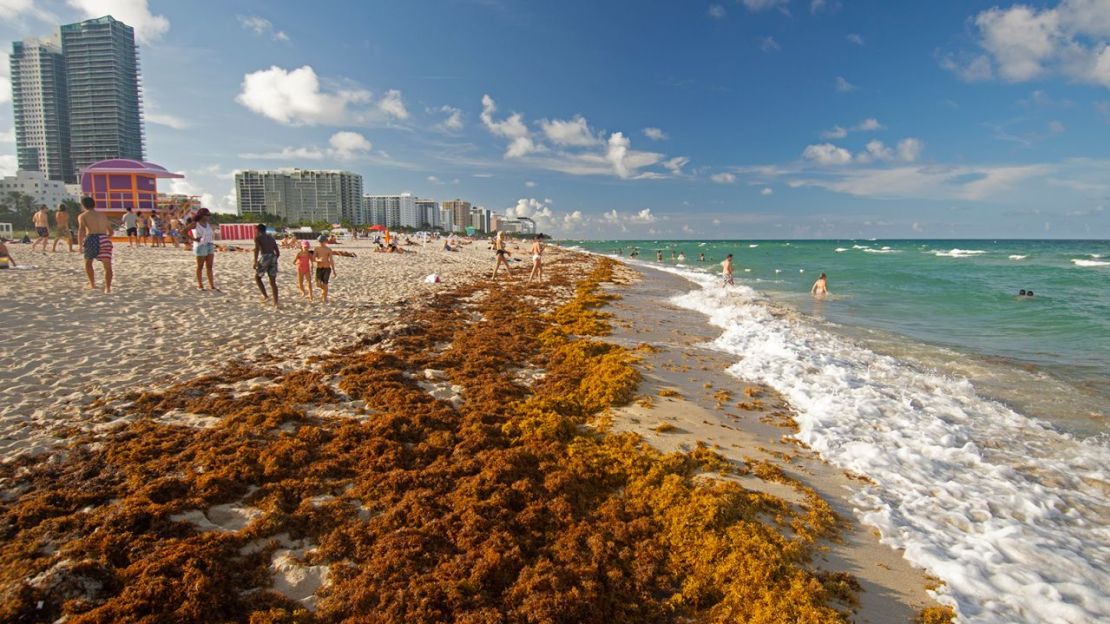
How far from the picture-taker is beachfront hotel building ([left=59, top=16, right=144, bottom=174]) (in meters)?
115

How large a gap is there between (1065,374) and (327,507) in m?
11.7

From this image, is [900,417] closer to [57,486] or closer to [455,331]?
[455,331]

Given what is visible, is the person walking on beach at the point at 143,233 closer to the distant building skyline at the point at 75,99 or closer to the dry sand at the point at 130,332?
the dry sand at the point at 130,332

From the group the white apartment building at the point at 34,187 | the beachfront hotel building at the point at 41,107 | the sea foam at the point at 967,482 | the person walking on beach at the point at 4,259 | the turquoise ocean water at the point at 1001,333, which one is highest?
the beachfront hotel building at the point at 41,107

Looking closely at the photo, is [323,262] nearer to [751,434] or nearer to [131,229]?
[751,434]

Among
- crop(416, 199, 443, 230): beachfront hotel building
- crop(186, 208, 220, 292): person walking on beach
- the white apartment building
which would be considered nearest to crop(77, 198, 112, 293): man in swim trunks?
crop(186, 208, 220, 292): person walking on beach

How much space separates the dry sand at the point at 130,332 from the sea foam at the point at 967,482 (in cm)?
722

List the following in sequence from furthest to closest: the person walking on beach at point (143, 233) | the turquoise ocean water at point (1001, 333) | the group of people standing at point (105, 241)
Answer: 1. the person walking on beach at point (143, 233)
2. the group of people standing at point (105, 241)
3. the turquoise ocean water at point (1001, 333)

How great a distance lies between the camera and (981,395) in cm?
696

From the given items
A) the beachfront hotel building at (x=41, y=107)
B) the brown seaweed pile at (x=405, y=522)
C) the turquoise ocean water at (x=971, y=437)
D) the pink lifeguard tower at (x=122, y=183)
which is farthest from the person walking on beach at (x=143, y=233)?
the beachfront hotel building at (x=41, y=107)

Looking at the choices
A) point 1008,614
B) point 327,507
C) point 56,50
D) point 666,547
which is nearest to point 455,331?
point 327,507

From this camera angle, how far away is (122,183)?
36.4m

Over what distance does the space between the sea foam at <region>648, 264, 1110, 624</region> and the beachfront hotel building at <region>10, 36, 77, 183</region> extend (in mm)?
175067

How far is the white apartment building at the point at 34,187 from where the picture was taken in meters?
103
